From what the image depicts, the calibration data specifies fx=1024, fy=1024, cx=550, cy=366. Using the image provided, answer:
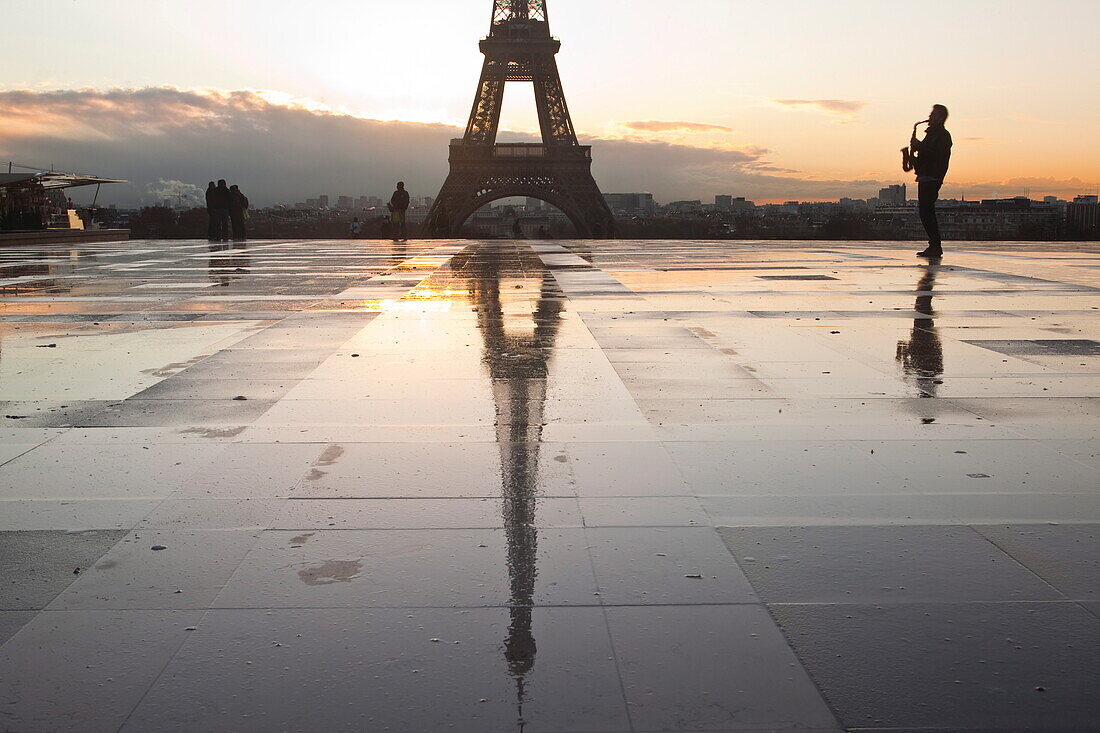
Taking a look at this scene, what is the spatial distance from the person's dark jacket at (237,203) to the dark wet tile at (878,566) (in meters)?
28.0

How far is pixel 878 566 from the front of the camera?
107 inches

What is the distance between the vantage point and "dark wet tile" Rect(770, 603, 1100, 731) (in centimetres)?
199

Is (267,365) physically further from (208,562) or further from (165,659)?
(165,659)

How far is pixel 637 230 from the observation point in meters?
94.2

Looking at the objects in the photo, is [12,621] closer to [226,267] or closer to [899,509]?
Result: [899,509]

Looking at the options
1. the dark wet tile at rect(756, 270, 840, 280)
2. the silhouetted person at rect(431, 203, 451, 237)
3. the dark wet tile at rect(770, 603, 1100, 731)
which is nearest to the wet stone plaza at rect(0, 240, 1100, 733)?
the dark wet tile at rect(770, 603, 1100, 731)

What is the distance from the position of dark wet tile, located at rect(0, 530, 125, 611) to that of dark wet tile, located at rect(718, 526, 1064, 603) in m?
1.77

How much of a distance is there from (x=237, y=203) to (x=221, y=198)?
81cm

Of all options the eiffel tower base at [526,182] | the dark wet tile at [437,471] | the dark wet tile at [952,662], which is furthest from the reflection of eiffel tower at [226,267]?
the eiffel tower base at [526,182]

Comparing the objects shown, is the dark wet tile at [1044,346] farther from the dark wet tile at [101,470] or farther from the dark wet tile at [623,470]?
the dark wet tile at [101,470]

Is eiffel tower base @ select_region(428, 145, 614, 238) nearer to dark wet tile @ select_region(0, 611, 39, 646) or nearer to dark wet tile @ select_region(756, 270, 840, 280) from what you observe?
dark wet tile @ select_region(756, 270, 840, 280)

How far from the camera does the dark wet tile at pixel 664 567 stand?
2529 millimetres

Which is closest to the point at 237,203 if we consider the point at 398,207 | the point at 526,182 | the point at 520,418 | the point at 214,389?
the point at 398,207

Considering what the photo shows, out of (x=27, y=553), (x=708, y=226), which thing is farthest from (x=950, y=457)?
(x=708, y=226)
